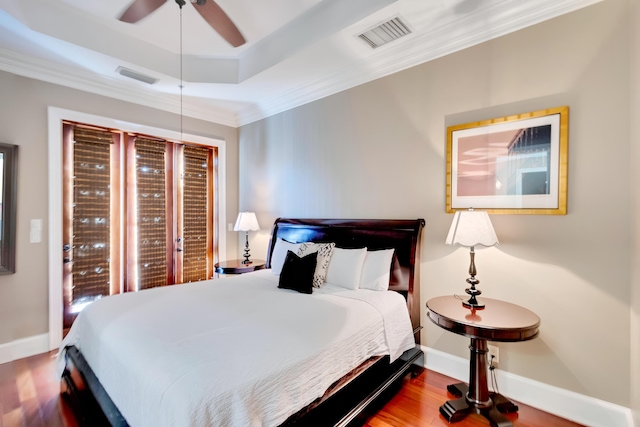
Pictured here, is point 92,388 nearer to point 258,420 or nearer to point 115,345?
point 115,345

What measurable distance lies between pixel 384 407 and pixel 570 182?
2022mm

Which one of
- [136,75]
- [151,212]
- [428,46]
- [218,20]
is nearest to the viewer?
[218,20]

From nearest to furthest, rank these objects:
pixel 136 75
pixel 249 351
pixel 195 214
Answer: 1. pixel 249 351
2. pixel 136 75
3. pixel 195 214

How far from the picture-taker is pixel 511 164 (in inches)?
85.4

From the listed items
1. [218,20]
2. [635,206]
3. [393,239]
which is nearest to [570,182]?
[635,206]

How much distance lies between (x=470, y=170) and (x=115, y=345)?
269 cm

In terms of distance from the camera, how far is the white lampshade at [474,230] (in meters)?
1.94

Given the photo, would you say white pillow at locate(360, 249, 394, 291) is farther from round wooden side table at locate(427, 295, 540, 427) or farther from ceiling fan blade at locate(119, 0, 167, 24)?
ceiling fan blade at locate(119, 0, 167, 24)

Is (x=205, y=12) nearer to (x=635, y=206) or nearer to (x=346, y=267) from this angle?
(x=346, y=267)

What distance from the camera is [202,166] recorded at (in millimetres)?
4336

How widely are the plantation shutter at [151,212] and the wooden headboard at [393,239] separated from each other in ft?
6.59

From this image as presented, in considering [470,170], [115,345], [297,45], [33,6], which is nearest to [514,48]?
[470,170]

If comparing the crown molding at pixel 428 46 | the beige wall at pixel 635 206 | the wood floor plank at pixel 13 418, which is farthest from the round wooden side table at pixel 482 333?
the wood floor plank at pixel 13 418

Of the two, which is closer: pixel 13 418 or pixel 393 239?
pixel 13 418
